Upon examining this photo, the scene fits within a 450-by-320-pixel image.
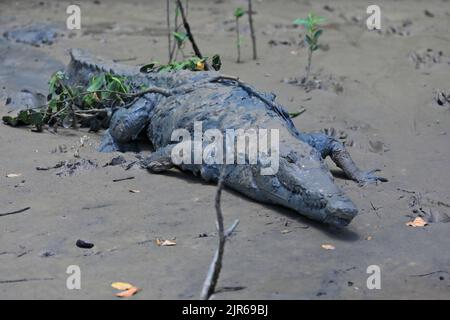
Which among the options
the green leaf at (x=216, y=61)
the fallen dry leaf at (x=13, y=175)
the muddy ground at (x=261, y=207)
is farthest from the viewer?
the green leaf at (x=216, y=61)

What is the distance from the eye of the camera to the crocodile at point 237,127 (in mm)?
4609

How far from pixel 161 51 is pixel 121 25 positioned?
155 cm

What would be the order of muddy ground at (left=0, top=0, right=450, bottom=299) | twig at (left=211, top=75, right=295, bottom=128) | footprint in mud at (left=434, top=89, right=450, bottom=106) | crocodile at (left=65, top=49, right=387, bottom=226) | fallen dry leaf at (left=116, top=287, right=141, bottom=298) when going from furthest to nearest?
footprint in mud at (left=434, top=89, right=450, bottom=106) < twig at (left=211, top=75, right=295, bottom=128) < crocodile at (left=65, top=49, right=387, bottom=226) < muddy ground at (left=0, top=0, right=450, bottom=299) < fallen dry leaf at (left=116, top=287, right=141, bottom=298)

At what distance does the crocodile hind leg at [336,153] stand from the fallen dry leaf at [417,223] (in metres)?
0.72

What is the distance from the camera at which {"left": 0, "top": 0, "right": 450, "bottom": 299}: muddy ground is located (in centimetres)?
388

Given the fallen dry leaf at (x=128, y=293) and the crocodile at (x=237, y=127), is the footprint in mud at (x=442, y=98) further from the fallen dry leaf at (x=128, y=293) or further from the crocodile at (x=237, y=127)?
the fallen dry leaf at (x=128, y=293)

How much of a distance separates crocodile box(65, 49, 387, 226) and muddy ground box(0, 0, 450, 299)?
0.41 ft

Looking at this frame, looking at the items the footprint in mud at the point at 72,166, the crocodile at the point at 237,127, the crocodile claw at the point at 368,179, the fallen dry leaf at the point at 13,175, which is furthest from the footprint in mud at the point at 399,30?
the fallen dry leaf at the point at 13,175

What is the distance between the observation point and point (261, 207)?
16.1 ft

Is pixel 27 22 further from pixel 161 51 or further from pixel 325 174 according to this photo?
pixel 325 174

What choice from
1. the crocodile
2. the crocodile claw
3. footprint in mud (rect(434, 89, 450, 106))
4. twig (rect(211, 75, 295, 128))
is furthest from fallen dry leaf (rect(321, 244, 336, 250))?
footprint in mud (rect(434, 89, 450, 106))

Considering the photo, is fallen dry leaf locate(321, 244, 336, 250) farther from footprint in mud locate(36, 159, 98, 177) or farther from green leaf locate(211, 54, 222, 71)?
green leaf locate(211, 54, 222, 71)

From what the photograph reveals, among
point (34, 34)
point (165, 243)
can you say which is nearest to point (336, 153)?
point (165, 243)

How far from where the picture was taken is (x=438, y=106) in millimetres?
7219
